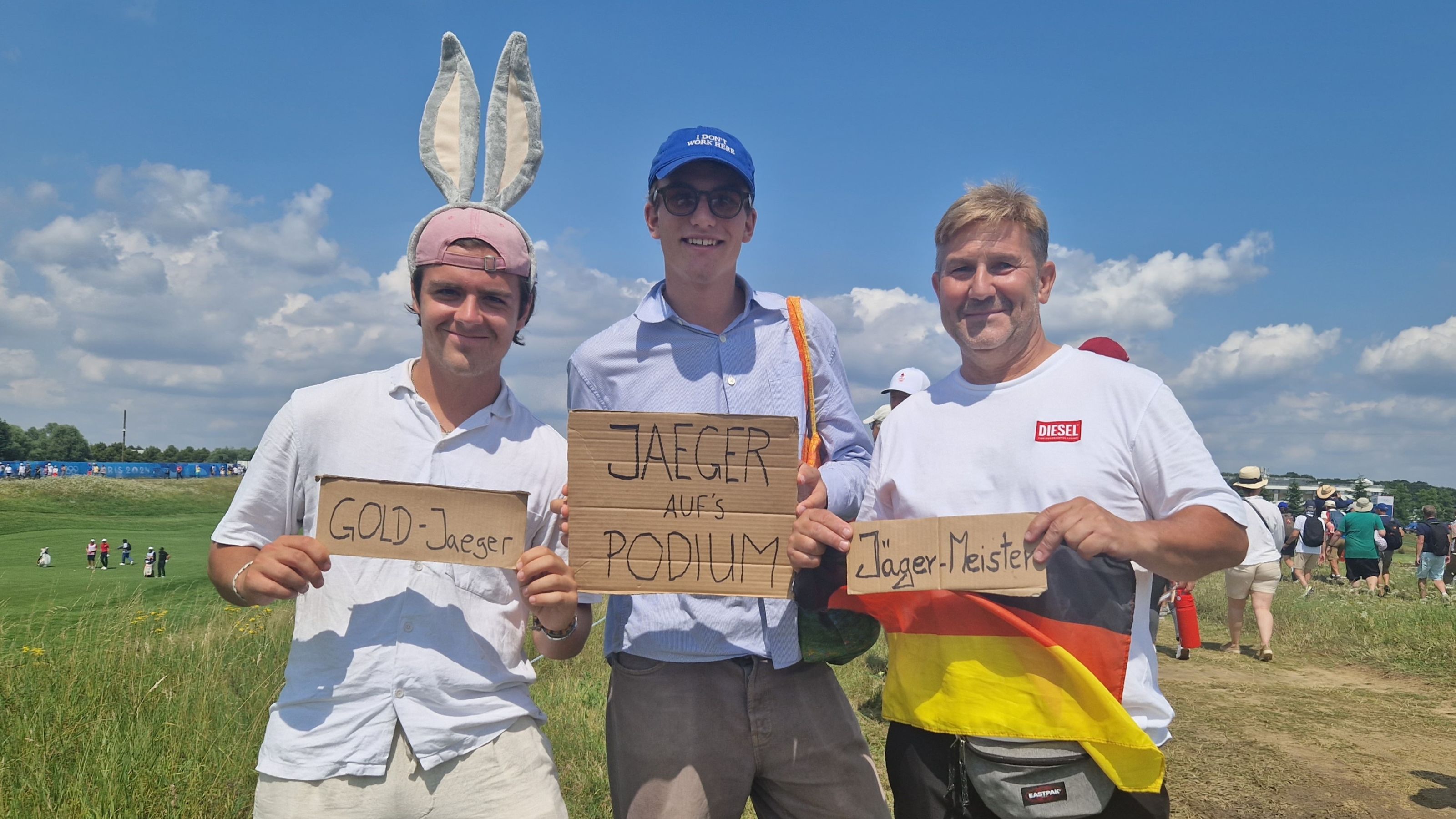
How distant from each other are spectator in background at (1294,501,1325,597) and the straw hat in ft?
22.6

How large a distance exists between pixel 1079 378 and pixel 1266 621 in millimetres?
9962

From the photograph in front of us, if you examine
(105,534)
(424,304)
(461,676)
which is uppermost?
(424,304)

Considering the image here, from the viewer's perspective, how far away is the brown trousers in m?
2.46

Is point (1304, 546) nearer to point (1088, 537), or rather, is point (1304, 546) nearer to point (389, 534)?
point (1088, 537)

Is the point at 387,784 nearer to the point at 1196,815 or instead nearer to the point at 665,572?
the point at 665,572

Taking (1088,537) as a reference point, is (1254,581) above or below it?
below

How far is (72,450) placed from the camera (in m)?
107

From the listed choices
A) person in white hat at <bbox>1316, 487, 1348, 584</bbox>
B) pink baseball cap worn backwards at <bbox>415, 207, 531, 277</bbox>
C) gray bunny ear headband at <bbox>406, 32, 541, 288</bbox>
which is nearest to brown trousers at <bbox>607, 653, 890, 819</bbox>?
pink baseball cap worn backwards at <bbox>415, 207, 531, 277</bbox>

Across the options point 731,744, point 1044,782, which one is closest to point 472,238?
point 731,744

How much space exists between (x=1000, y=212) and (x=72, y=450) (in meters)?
134

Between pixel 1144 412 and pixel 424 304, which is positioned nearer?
pixel 1144 412

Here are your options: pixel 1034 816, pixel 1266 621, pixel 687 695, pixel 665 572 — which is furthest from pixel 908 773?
pixel 1266 621

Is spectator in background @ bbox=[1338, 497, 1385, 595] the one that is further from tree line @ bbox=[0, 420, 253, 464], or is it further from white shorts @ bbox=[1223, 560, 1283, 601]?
tree line @ bbox=[0, 420, 253, 464]

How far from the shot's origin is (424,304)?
2402 mm
